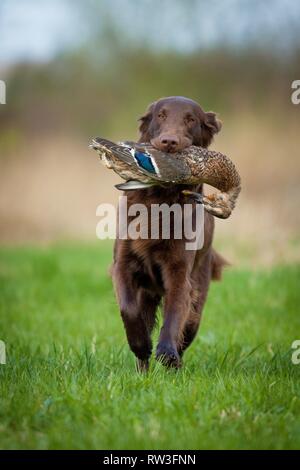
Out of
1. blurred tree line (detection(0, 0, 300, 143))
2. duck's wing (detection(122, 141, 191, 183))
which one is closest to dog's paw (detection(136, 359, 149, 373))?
duck's wing (detection(122, 141, 191, 183))

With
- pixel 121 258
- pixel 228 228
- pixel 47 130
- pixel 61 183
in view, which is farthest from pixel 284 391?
pixel 47 130

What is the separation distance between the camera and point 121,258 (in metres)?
4.90

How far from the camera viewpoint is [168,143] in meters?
4.43

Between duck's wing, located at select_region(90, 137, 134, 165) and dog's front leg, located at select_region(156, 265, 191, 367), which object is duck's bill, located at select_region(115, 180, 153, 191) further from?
dog's front leg, located at select_region(156, 265, 191, 367)

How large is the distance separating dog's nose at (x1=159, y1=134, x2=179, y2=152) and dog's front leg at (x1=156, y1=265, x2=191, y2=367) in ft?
2.57

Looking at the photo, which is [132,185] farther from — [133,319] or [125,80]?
[125,80]

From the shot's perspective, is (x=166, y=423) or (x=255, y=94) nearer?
(x=166, y=423)

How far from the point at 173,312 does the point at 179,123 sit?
1.14 meters

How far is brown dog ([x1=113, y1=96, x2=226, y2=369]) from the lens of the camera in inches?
187

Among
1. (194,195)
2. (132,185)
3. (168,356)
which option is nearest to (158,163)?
(132,185)

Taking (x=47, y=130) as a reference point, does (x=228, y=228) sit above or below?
below
